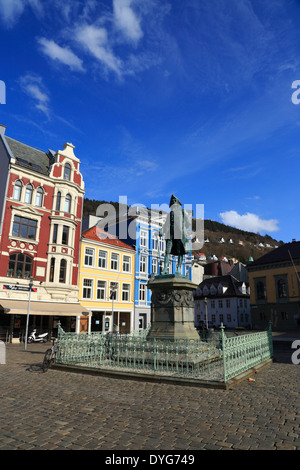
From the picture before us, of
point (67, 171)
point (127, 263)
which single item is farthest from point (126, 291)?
point (67, 171)

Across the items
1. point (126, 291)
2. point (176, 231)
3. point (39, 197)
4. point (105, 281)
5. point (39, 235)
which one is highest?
point (39, 197)

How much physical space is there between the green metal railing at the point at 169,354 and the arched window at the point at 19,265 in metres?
16.2

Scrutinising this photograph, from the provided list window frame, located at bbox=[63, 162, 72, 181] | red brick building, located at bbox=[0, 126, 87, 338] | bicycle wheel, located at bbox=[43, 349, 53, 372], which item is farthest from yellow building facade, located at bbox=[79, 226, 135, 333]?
bicycle wheel, located at bbox=[43, 349, 53, 372]

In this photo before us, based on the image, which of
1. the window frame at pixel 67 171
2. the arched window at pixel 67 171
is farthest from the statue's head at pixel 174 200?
the arched window at pixel 67 171

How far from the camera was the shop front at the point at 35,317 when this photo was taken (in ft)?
80.0

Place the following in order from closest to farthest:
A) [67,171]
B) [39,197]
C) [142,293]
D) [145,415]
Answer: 1. [145,415]
2. [39,197]
3. [67,171]
4. [142,293]

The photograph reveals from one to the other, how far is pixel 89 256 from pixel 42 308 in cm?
914

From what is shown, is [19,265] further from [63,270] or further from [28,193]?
[28,193]

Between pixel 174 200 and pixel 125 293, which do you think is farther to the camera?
pixel 125 293

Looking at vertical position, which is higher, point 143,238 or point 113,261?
point 143,238

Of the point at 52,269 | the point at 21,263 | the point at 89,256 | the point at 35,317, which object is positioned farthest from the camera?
the point at 89,256

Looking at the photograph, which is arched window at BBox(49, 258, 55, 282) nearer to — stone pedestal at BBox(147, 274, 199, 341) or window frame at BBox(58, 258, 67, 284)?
window frame at BBox(58, 258, 67, 284)

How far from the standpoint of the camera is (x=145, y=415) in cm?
610

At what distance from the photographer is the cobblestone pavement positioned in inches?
185
